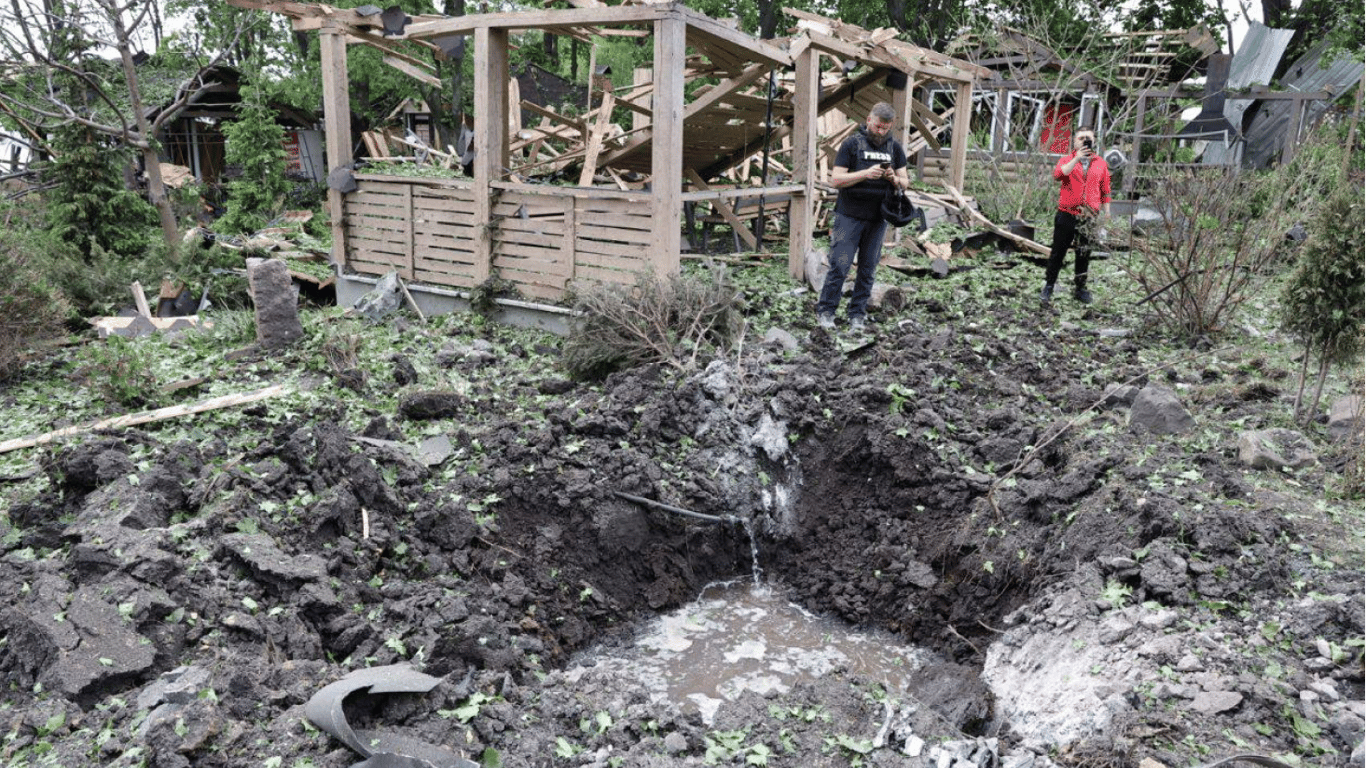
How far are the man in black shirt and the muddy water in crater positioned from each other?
11.7ft

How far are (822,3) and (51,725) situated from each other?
1201 inches

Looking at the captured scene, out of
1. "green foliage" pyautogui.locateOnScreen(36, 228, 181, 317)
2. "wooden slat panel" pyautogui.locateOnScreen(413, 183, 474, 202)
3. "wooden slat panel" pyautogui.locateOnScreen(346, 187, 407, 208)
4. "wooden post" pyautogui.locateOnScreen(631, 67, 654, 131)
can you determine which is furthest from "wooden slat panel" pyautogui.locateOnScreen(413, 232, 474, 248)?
"green foliage" pyautogui.locateOnScreen(36, 228, 181, 317)

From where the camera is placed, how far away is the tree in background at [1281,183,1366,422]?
17.4ft

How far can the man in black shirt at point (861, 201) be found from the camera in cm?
784

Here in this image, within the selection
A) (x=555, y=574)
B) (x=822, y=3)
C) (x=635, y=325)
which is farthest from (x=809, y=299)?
(x=822, y=3)

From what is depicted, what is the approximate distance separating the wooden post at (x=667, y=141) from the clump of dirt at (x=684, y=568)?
1.54 m

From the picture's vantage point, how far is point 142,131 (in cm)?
1180

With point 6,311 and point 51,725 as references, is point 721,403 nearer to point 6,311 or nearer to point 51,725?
point 51,725

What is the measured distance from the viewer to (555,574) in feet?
17.0

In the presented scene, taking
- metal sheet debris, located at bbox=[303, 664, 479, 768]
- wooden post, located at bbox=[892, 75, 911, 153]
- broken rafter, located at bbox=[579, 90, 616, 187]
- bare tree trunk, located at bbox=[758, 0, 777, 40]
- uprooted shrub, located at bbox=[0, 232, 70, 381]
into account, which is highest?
bare tree trunk, located at bbox=[758, 0, 777, 40]

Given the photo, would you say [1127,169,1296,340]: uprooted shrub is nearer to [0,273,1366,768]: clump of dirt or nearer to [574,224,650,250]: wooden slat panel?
[0,273,1366,768]: clump of dirt

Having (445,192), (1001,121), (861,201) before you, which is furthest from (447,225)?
(1001,121)

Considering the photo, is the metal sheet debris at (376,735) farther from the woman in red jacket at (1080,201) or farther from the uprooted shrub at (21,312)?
the woman in red jacket at (1080,201)

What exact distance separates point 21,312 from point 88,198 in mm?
6255
